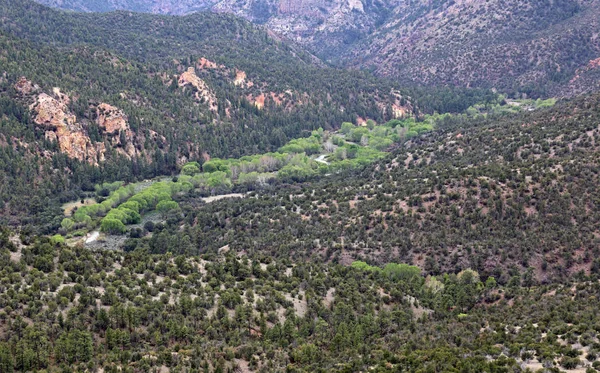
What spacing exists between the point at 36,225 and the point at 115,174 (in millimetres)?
24530

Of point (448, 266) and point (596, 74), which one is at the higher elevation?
point (596, 74)

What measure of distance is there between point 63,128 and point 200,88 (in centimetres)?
4224

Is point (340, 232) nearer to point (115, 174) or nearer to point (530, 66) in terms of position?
point (115, 174)

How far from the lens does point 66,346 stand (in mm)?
43188

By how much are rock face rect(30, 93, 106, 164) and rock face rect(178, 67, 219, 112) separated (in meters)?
36.2

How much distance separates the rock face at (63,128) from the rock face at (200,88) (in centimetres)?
3619

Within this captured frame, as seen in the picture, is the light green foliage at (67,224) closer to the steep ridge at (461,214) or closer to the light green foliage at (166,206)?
the light green foliage at (166,206)

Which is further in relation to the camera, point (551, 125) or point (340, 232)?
point (551, 125)

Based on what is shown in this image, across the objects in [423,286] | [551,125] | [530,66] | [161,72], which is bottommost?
[423,286]

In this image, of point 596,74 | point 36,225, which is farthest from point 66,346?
point 596,74

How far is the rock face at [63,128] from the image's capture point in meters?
117

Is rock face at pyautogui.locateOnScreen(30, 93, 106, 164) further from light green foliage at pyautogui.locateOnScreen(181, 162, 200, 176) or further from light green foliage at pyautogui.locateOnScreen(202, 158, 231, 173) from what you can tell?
light green foliage at pyautogui.locateOnScreen(202, 158, 231, 173)

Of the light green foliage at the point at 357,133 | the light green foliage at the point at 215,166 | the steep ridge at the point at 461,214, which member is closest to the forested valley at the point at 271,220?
the steep ridge at the point at 461,214

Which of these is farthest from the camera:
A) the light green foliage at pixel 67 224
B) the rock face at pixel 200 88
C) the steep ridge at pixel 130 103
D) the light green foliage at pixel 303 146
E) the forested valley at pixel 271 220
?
the rock face at pixel 200 88
